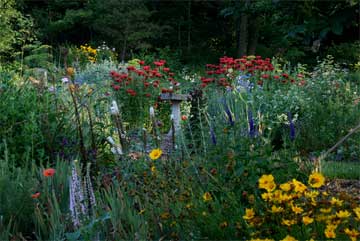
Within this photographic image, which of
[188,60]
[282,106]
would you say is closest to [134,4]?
[188,60]

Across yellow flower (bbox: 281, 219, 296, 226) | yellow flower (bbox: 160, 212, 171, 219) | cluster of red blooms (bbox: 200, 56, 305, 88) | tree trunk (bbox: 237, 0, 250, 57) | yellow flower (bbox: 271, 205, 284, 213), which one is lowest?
yellow flower (bbox: 160, 212, 171, 219)

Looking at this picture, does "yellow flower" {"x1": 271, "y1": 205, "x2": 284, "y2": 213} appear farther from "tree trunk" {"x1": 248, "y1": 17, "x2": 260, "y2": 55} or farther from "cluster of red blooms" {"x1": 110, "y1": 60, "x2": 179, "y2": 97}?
"tree trunk" {"x1": 248, "y1": 17, "x2": 260, "y2": 55}

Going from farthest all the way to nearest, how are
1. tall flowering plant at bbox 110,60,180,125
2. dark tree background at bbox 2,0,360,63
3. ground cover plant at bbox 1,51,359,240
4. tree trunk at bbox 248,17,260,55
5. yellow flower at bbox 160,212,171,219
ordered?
tree trunk at bbox 248,17,260,55 → dark tree background at bbox 2,0,360,63 → tall flowering plant at bbox 110,60,180,125 → yellow flower at bbox 160,212,171,219 → ground cover plant at bbox 1,51,359,240

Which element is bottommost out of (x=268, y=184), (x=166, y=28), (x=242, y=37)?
(x=268, y=184)

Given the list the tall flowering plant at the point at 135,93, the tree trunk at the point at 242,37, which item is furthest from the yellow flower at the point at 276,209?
the tree trunk at the point at 242,37

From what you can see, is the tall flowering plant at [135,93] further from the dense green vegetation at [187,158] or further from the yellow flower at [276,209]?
the yellow flower at [276,209]

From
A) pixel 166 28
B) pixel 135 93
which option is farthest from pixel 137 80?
pixel 166 28

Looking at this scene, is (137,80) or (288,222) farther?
(137,80)

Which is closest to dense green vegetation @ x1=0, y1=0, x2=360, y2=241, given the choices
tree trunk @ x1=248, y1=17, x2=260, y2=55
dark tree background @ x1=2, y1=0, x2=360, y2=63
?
dark tree background @ x1=2, y1=0, x2=360, y2=63

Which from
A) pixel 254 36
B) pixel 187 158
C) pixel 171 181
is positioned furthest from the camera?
pixel 254 36

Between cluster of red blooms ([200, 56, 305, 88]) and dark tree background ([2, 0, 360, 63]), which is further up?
dark tree background ([2, 0, 360, 63])

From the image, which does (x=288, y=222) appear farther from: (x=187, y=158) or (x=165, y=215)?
(x=187, y=158)

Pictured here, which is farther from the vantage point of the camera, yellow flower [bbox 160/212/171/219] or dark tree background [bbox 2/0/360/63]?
dark tree background [bbox 2/0/360/63]

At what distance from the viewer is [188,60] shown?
23.0m
